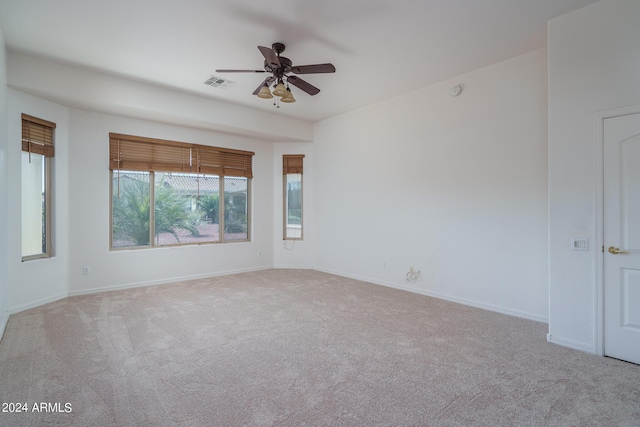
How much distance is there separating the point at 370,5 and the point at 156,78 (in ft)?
10.3

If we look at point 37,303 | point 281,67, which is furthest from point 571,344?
point 37,303

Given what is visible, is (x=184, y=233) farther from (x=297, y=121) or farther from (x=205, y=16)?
(x=205, y=16)

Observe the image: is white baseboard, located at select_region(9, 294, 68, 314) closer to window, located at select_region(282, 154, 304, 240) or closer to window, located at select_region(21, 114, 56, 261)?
window, located at select_region(21, 114, 56, 261)

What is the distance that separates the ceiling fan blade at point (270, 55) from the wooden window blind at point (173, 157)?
3075mm

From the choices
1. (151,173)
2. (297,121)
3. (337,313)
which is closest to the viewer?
(337,313)

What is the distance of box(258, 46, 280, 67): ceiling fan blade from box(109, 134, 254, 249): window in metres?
3.09

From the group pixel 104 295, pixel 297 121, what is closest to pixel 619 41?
pixel 297 121

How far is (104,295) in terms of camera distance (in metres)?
4.63

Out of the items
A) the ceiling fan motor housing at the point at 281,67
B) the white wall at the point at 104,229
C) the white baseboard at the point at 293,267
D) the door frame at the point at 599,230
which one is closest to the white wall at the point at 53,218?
the white wall at the point at 104,229

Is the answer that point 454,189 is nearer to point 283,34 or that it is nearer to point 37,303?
point 283,34

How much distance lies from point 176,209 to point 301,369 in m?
4.17

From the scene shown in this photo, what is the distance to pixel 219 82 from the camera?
4.53 meters

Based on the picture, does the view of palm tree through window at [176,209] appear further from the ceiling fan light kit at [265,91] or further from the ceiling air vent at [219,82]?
the ceiling fan light kit at [265,91]

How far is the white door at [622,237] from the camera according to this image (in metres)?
2.65
